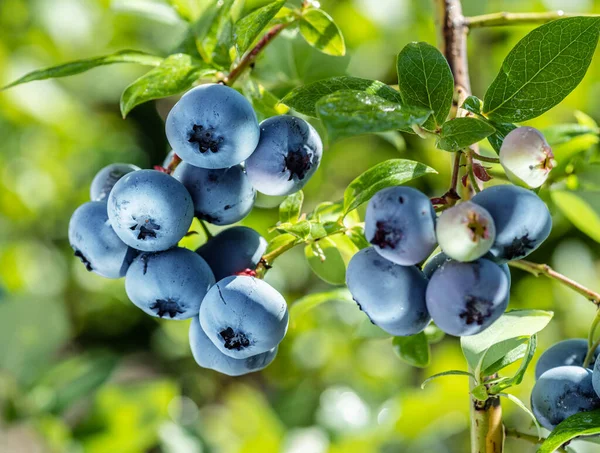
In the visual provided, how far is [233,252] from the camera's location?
74cm

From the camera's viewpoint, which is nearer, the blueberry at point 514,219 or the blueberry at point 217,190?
the blueberry at point 514,219

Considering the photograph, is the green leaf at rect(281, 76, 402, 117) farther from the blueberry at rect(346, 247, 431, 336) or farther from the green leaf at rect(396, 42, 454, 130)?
the blueberry at rect(346, 247, 431, 336)

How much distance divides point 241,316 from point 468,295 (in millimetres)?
221

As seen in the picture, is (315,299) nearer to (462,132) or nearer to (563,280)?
(563,280)

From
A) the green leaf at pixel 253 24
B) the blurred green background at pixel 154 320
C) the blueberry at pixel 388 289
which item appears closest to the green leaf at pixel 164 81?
the green leaf at pixel 253 24

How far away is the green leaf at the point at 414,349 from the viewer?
2.88 feet

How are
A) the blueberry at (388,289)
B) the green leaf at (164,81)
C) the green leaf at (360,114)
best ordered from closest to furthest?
the green leaf at (360,114)
the blueberry at (388,289)
the green leaf at (164,81)

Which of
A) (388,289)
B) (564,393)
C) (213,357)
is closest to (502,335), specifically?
(564,393)

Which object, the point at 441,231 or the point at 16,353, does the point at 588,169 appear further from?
the point at 16,353

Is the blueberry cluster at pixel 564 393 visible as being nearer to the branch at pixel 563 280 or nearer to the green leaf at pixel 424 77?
the branch at pixel 563 280

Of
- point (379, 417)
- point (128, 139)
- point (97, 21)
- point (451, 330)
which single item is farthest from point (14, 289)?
point (451, 330)

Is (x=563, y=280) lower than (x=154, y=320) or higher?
higher

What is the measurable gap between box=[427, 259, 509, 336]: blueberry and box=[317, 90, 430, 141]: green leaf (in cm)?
12

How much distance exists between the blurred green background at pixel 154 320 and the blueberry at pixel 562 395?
0.63 metres
